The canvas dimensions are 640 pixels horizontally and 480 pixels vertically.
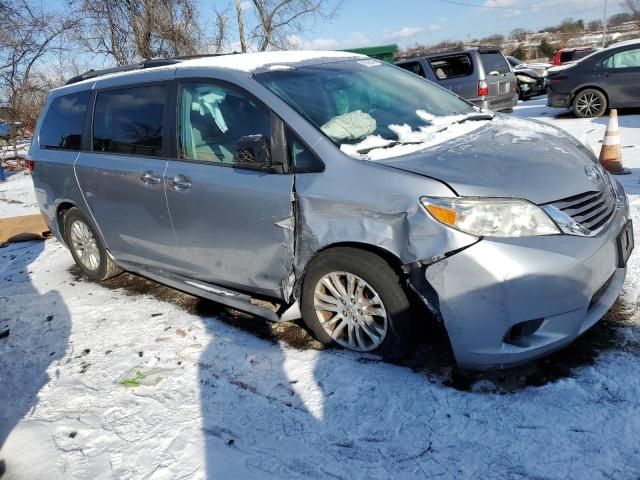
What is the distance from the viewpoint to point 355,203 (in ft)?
9.01

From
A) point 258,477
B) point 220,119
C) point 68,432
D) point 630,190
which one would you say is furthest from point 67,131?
point 630,190

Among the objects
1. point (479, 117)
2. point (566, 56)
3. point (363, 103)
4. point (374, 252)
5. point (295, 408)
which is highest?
point (566, 56)

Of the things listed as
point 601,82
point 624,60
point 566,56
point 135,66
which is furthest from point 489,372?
point 566,56

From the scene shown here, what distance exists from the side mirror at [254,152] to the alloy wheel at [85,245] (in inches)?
93.8

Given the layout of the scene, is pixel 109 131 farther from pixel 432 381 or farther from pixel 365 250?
pixel 432 381

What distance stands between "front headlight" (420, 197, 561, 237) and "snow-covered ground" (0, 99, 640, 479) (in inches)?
31.6

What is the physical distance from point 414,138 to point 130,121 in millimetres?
2204

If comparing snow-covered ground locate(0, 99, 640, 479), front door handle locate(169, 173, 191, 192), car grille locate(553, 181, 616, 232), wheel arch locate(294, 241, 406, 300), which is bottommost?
snow-covered ground locate(0, 99, 640, 479)

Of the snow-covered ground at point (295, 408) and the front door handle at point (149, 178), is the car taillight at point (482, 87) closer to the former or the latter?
the snow-covered ground at point (295, 408)

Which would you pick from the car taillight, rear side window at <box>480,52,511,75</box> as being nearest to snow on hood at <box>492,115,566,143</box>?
the car taillight

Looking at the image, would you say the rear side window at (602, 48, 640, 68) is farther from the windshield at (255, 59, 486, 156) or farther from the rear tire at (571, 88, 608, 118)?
the windshield at (255, 59, 486, 156)

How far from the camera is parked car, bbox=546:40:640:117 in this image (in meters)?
11.1

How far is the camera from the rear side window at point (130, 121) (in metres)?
3.73

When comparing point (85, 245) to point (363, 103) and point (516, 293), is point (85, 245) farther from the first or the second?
point (516, 293)
